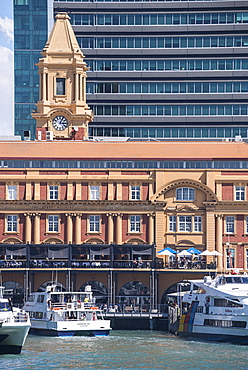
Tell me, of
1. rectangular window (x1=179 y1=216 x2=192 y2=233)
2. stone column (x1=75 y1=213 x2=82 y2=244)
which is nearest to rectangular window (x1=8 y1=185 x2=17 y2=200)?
stone column (x1=75 y1=213 x2=82 y2=244)

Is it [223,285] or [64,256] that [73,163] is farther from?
[223,285]

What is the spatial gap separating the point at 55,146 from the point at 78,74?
18.6 meters

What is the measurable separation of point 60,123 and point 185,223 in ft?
101

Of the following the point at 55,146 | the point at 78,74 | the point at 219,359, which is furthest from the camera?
the point at 78,74

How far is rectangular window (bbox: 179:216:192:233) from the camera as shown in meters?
156

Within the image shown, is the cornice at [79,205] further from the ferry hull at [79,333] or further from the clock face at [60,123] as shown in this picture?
the ferry hull at [79,333]

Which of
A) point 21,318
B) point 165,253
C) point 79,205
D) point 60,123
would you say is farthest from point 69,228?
point 21,318

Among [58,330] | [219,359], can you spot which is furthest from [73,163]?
[219,359]

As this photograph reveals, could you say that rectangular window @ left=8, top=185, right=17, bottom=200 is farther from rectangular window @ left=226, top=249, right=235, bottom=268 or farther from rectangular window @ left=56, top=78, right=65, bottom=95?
rectangular window @ left=226, top=249, right=235, bottom=268

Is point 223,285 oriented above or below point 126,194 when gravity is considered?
below

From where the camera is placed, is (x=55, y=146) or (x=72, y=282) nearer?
(x=72, y=282)

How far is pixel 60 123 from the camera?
176 m

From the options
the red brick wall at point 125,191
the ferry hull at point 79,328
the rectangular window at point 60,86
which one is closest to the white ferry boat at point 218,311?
the ferry hull at point 79,328

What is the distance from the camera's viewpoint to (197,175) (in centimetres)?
15638
